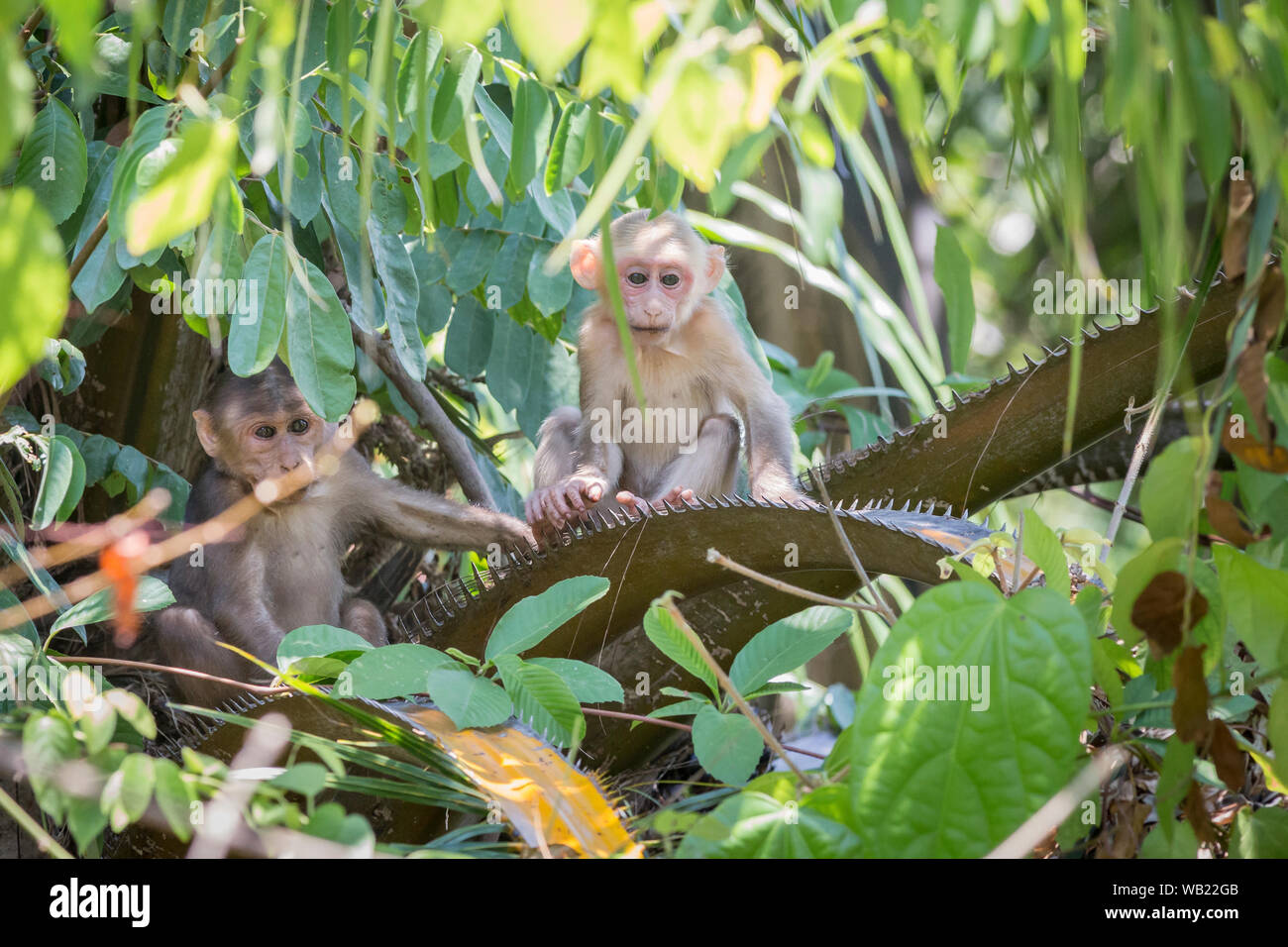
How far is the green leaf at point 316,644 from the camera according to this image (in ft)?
6.69

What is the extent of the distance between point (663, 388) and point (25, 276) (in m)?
3.44

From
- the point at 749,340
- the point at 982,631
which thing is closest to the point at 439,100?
the point at 982,631

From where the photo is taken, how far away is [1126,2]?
1407 millimetres

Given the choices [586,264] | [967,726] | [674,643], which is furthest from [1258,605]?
[586,264]

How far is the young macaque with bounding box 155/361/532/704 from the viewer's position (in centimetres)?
371

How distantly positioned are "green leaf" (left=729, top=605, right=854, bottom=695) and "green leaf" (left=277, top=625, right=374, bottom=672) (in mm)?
637

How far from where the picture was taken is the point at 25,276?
3.15 ft

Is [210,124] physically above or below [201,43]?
below

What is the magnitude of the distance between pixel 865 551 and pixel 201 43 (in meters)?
1.72

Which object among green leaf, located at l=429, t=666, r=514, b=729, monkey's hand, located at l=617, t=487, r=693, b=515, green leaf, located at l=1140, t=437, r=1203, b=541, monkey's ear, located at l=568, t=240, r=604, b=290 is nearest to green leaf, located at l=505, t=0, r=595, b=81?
green leaf, located at l=1140, t=437, r=1203, b=541

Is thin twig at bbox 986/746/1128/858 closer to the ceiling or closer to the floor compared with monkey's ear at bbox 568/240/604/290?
closer to the floor

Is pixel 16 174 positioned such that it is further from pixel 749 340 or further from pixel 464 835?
pixel 749 340

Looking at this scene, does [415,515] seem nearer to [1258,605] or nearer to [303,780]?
[303,780]

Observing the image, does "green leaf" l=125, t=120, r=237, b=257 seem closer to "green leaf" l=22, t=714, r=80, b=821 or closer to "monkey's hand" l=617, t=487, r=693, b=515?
"green leaf" l=22, t=714, r=80, b=821
